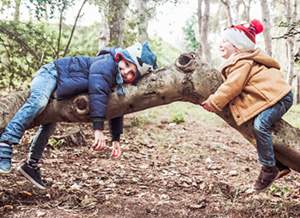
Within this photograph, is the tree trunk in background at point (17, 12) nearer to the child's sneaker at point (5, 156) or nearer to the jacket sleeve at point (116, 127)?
the jacket sleeve at point (116, 127)

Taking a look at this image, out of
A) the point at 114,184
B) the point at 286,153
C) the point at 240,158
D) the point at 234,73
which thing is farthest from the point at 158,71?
the point at 240,158

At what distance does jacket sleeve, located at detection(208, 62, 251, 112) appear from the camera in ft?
7.62

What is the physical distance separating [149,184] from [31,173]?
1.50 m

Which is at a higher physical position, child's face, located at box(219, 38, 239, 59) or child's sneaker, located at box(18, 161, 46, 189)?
child's face, located at box(219, 38, 239, 59)

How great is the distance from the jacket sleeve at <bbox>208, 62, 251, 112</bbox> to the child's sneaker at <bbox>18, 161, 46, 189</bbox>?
203cm

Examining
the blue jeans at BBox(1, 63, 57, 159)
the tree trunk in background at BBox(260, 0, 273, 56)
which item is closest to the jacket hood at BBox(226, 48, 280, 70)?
the blue jeans at BBox(1, 63, 57, 159)

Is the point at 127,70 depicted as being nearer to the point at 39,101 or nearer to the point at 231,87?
the point at 39,101

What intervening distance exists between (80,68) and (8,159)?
0.99 m

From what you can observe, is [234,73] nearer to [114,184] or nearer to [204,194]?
[204,194]

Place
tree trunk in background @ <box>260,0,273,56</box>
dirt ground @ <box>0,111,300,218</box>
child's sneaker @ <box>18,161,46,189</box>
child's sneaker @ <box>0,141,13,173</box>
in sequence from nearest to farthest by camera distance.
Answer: child's sneaker @ <box>0,141,13,173</box>
dirt ground @ <box>0,111,300,218</box>
child's sneaker @ <box>18,161,46,189</box>
tree trunk in background @ <box>260,0,273,56</box>

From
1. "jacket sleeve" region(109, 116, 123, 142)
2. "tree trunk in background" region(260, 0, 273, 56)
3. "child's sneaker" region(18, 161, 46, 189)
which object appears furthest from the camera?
"tree trunk in background" region(260, 0, 273, 56)

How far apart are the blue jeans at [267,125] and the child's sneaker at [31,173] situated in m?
2.34

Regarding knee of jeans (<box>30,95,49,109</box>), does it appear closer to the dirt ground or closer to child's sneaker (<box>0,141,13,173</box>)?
child's sneaker (<box>0,141,13,173</box>)

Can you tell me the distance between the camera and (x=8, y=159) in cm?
223
